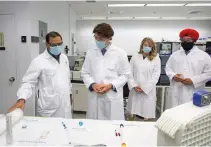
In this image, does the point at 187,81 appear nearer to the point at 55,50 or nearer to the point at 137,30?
the point at 55,50

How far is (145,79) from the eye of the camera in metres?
2.45

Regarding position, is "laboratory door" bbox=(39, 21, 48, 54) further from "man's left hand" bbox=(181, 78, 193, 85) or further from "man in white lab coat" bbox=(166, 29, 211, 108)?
"man's left hand" bbox=(181, 78, 193, 85)

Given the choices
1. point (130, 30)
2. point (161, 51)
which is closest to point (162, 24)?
point (130, 30)

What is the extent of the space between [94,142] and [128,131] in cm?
24

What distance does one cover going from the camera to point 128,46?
7.72m

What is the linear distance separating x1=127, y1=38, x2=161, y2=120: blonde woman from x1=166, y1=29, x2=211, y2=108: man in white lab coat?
24 centimetres

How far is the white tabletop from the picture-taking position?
3.39 feet

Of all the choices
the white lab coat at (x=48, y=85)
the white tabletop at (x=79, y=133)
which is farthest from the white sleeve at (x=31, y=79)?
the white tabletop at (x=79, y=133)

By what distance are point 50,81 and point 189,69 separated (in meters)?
1.60

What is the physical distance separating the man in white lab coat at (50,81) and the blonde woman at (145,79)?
0.98 metres

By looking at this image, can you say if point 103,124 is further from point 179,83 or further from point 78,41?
point 78,41

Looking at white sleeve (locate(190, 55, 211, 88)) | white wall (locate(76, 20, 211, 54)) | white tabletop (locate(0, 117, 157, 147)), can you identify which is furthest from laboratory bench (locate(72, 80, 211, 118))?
white wall (locate(76, 20, 211, 54))

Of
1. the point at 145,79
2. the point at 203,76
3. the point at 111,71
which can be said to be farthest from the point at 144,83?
the point at 111,71

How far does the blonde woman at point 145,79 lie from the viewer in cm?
241
